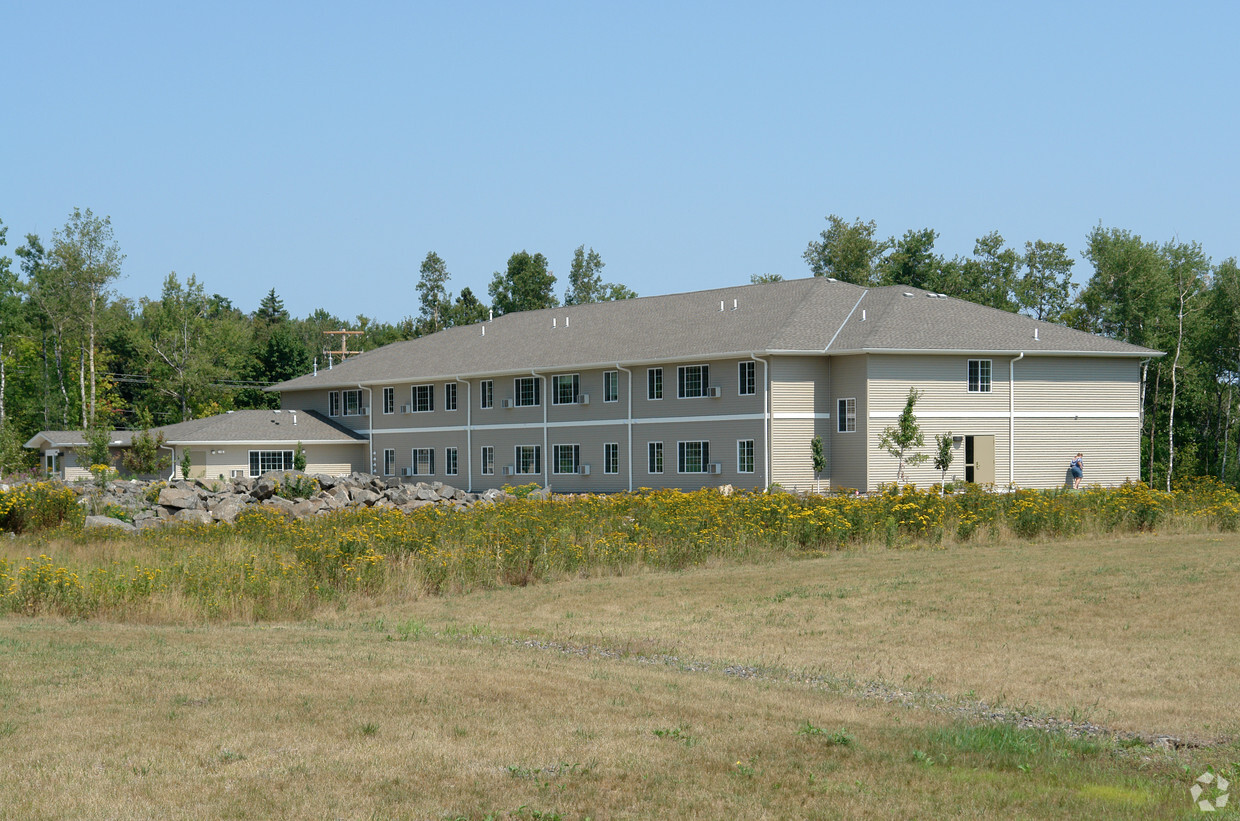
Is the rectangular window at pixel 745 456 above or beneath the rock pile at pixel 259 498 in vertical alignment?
above

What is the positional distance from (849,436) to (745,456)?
3.61m

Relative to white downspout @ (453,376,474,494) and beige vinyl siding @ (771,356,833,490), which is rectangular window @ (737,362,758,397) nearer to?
beige vinyl siding @ (771,356,833,490)

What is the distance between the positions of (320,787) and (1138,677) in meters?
7.82

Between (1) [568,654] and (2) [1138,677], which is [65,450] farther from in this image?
(2) [1138,677]

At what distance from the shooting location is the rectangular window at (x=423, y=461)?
53.3 m

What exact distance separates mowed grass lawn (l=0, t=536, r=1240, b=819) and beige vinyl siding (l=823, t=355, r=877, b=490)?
77.1 feet

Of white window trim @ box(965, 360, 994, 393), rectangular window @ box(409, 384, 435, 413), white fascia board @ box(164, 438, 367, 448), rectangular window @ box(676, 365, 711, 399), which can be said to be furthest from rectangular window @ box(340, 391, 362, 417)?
white window trim @ box(965, 360, 994, 393)

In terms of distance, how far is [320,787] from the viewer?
702 cm

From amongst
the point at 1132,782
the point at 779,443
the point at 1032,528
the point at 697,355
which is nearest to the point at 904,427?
the point at 779,443

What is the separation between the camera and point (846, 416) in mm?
41750

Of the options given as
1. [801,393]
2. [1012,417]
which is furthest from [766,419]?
[1012,417]

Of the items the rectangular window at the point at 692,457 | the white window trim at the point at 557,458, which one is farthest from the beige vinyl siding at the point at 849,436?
the white window trim at the point at 557,458

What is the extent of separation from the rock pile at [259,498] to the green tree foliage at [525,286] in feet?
144

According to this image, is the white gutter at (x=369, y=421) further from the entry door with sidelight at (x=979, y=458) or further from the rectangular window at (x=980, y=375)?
the rectangular window at (x=980, y=375)
